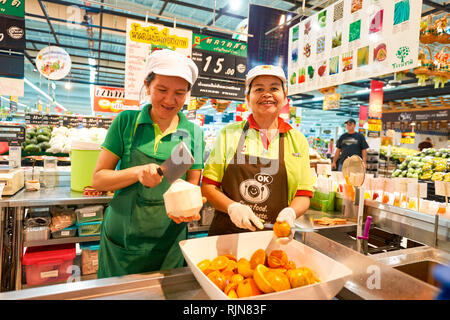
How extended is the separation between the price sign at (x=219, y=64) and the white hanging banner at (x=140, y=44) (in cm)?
40

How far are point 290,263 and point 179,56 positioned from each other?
1.07m

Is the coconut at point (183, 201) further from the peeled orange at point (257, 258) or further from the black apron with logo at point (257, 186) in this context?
the black apron with logo at point (257, 186)

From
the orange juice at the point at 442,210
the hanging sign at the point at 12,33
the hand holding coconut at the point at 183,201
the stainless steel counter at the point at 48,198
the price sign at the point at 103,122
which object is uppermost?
the hanging sign at the point at 12,33

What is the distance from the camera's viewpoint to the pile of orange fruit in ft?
3.08

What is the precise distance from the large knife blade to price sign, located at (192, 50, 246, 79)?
13.5ft

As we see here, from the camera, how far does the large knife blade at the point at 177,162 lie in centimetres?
115

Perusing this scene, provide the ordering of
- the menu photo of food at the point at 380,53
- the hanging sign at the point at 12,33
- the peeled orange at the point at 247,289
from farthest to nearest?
the hanging sign at the point at 12,33
the menu photo of food at the point at 380,53
the peeled orange at the point at 247,289

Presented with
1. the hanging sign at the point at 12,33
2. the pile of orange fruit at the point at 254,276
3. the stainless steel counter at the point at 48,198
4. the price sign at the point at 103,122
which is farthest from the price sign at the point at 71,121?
the pile of orange fruit at the point at 254,276

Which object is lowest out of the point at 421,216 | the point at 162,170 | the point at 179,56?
the point at 421,216

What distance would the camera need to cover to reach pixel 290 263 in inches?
47.3

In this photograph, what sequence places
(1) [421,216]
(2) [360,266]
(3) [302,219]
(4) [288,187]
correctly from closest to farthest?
1. (2) [360,266]
2. (4) [288,187]
3. (1) [421,216]
4. (3) [302,219]

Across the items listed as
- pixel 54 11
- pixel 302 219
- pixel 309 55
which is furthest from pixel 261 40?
pixel 54 11

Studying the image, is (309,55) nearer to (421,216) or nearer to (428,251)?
(421,216)

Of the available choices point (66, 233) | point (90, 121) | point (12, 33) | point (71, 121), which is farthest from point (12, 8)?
point (71, 121)
